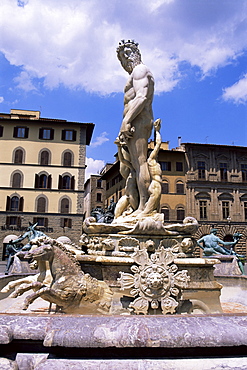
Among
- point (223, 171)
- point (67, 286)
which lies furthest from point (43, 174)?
point (67, 286)

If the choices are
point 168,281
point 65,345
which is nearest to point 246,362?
point 65,345

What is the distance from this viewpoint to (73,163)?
39.9 meters

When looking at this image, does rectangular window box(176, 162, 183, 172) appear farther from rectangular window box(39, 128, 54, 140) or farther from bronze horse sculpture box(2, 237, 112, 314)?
bronze horse sculpture box(2, 237, 112, 314)

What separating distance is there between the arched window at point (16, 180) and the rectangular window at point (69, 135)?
7148 millimetres

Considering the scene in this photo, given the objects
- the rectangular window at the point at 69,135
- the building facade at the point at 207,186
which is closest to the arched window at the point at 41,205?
the rectangular window at the point at 69,135

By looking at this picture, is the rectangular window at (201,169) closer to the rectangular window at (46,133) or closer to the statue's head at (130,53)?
the rectangular window at (46,133)

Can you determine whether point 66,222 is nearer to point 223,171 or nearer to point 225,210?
point 225,210

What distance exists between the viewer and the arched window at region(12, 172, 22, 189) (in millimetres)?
38469

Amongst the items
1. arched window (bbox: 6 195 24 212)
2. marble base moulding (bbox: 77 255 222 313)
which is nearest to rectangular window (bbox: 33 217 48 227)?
arched window (bbox: 6 195 24 212)

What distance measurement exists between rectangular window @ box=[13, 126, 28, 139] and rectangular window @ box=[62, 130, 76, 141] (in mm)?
4641

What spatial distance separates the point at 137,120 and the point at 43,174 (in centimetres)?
3483

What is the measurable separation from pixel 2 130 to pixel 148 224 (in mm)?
38523

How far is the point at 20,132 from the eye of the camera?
1567 inches

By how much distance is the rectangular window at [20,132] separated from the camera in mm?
39719
